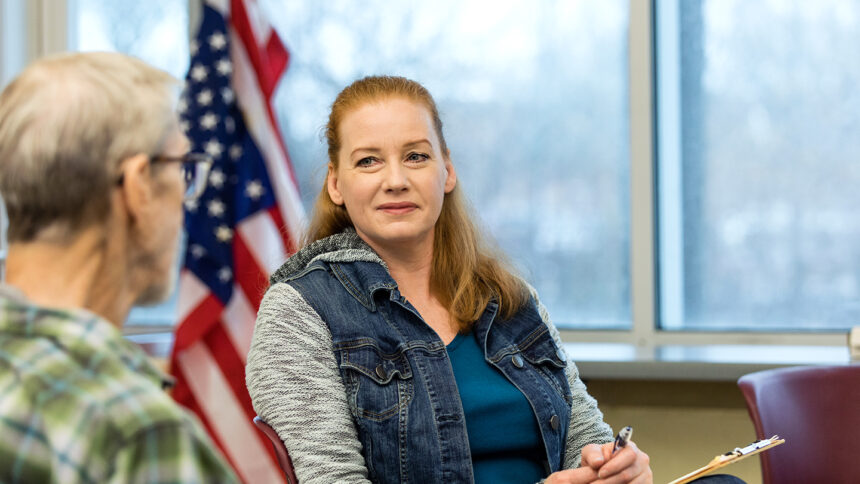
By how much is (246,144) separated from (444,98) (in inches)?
31.0

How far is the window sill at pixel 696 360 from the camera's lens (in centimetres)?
291

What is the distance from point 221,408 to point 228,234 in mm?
609

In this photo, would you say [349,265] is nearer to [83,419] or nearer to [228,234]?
[83,419]

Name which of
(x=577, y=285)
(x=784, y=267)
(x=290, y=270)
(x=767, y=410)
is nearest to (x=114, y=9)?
(x=577, y=285)

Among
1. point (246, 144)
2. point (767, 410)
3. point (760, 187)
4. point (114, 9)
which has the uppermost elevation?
point (114, 9)

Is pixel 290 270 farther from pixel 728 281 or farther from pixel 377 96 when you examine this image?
pixel 728 281

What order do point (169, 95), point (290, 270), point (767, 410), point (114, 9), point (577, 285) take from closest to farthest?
point (169, 95)
point (290, 270)
point (767, 410)
point (577, 285)
point (114, 9)

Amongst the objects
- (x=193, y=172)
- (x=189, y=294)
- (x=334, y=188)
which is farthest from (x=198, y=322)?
(x=193, y=172)

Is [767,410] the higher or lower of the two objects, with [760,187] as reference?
lower

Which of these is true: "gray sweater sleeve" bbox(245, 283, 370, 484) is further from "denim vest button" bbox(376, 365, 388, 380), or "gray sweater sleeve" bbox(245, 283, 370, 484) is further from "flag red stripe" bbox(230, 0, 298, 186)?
"flag red stripe" bbox(230, 0, 298, 186)

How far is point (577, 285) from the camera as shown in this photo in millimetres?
3514

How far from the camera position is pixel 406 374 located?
5.99ft

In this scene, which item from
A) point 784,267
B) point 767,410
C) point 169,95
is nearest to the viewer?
point 169,95

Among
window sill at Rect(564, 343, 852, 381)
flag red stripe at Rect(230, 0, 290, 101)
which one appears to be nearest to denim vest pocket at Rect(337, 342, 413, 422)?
window sill at Rect(564, 343, 852, 381)
